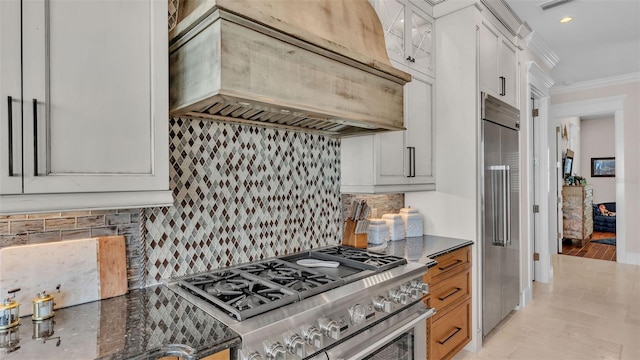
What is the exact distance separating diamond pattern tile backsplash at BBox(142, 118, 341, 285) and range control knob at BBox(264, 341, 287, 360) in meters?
0.68

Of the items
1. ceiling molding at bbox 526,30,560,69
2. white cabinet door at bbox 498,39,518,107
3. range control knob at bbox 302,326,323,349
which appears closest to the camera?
range control knob at bbox 302,326,323,349

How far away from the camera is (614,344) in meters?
2.82

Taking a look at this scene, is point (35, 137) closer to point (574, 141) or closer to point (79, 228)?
point (79, 228)

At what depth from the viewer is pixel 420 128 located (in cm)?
263

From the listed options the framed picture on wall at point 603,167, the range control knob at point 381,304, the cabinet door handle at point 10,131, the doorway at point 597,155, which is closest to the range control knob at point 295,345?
the range control knob at point 381,304

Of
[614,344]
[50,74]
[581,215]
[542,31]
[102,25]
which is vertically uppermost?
[542,31]

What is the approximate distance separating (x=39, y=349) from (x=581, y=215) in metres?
8.19

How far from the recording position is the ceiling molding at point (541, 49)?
12.6ft

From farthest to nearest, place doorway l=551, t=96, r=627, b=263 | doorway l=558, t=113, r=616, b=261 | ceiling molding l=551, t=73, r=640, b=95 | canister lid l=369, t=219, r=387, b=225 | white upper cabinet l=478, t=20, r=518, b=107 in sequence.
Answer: doorway l=558, t=113, r=616, b=261 < doorway l=551, t=96, r=627, b=263 < ceiling molding l=551, t=73, r=640, b=95 < white upper cabinet l=478, t=20, r=518, b=107 < canister lid l=369, t=219, r=387, b=225

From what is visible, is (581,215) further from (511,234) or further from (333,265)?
(333,265)

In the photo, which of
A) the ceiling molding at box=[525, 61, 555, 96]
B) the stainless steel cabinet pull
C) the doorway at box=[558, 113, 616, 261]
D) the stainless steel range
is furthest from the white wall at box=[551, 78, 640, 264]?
the stainless steel range

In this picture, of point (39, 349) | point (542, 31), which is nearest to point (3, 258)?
point (39, 349)

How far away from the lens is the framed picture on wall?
28.7 feet

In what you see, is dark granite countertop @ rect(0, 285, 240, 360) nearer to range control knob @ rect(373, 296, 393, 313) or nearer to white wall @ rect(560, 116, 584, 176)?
range control knob @ rect(373, 296, 393, 313)
